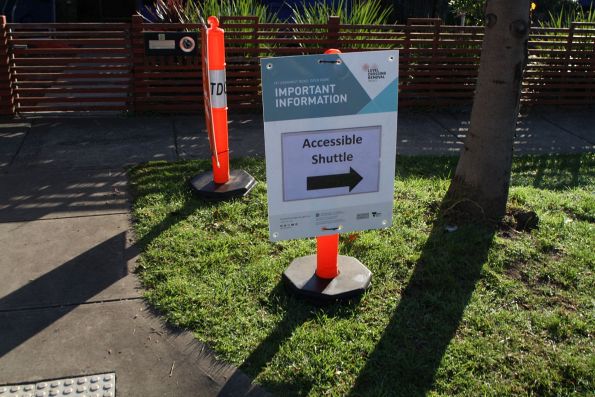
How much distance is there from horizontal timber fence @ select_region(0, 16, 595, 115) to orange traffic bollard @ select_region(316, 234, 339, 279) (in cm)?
523

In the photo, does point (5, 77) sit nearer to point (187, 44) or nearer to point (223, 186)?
point (187, 44)

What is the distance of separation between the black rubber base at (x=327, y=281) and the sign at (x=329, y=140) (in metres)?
0.43

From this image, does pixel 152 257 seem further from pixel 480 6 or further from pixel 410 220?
pixel 480 6

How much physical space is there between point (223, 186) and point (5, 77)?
429cm

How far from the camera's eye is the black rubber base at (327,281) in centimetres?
444

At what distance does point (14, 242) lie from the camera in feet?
17.5

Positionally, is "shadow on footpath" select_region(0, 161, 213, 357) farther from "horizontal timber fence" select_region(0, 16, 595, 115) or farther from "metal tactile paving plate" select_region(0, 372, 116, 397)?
"horizontal timber fence" select_region(0, 16, 595, 115)

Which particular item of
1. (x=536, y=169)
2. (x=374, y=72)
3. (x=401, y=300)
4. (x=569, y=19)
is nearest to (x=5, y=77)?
(x=374, y=72)

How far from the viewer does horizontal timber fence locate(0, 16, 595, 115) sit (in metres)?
8.88

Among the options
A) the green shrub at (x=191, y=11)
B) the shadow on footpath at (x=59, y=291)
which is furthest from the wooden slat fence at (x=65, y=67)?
the shadow on footpath at (x=59, y=291)

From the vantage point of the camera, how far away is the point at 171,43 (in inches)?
334

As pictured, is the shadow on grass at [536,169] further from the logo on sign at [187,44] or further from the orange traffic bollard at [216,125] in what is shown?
the logo on sign at [187,44]

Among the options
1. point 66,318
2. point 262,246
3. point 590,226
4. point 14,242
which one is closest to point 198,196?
point 262,246

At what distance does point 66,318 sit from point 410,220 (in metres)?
2.97
